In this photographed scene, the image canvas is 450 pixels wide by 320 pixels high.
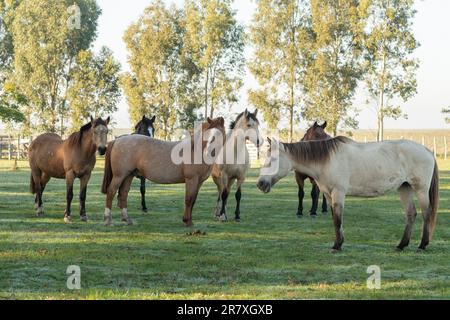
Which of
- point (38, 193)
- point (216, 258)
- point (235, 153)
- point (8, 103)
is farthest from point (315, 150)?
point (8, 103)

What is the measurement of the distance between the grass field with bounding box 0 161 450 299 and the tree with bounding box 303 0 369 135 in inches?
1331

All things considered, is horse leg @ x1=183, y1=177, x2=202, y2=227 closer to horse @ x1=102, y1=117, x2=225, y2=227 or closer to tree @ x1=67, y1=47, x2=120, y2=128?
horse @ x1=102, y1=117, x2=225, y2=227

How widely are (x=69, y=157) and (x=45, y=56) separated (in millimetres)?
44614

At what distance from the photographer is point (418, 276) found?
8102mm

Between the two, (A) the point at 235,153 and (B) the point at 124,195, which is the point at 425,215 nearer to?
(A) the point at 235,153

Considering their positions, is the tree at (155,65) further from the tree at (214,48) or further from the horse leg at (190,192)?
the horse leg at (190,192)

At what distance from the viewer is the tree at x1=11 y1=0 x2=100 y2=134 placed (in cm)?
5519

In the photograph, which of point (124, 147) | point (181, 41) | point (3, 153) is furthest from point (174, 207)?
point (3, 153)

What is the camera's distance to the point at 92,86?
185 ft

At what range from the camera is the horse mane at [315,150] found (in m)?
10.2

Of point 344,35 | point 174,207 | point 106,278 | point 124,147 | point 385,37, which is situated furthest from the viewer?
point 344,35

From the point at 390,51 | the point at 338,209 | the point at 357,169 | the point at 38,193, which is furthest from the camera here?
the point at 390,51

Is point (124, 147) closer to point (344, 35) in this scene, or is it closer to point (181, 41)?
point (344, 35)
